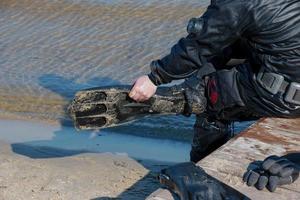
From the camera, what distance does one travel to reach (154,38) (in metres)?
7.46

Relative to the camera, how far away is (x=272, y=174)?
3.27 meters

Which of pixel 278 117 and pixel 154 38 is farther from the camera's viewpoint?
pixel 154 38

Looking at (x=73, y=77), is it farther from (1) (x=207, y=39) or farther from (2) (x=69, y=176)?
(1) (x=207, y=39)

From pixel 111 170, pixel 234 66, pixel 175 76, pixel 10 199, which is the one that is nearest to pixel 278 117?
pixel 234 66

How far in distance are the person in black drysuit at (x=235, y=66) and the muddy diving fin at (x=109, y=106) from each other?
94 millimetres

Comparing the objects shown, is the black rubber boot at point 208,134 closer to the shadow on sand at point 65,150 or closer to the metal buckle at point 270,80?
the shadow on sand at point 65,150

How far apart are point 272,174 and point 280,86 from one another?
523 millimetres

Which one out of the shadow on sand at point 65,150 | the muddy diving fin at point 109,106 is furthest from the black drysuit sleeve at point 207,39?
the shadow on sand at point 65,150

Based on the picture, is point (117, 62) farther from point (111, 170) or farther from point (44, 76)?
point (111, 170)

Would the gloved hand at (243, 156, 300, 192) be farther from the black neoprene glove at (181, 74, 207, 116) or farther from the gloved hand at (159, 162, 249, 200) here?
the black neoprene glove at (181, 74, 207, 116)

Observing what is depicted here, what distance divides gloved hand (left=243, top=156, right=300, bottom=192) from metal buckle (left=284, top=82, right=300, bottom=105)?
359mm

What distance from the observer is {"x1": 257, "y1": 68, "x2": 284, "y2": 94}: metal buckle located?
140 inches

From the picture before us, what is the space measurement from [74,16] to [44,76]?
7.18ft

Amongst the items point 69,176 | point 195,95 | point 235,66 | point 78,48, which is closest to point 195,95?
point 195,95
